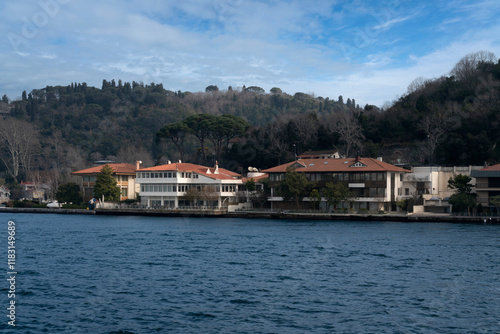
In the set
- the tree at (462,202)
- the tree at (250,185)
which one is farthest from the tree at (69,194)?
the tree at (462,202)

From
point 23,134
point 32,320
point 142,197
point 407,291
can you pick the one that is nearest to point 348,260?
point 407,291


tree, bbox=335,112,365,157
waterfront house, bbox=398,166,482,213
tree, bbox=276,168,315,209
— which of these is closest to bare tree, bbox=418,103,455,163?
waterfront house, bbox=398,166,482,213

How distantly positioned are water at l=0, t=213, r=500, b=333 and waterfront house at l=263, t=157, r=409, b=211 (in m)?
19.7

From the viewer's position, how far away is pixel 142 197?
261ft

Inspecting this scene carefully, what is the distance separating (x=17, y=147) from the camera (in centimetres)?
12762

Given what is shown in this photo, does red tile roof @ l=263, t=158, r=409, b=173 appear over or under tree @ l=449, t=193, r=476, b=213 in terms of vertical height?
over

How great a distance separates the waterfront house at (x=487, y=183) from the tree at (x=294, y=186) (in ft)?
62.1

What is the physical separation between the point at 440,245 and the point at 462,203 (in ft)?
75.8

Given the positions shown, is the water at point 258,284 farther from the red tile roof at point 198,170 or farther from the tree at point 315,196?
the red tile roof at point 198,170

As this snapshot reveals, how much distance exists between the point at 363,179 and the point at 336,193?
479cm

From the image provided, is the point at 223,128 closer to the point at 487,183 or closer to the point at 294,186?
the point at 294,186

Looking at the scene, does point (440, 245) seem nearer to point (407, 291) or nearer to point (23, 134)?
point (407, 291)

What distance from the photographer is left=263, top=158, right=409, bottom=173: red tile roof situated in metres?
66.2

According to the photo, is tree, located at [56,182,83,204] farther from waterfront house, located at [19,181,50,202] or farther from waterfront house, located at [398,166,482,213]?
waterfront house, located at [398,166,482,213]
